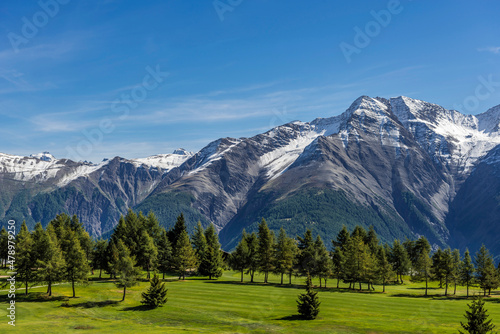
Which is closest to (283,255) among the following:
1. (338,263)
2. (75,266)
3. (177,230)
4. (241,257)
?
(241,257)

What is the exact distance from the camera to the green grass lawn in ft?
212

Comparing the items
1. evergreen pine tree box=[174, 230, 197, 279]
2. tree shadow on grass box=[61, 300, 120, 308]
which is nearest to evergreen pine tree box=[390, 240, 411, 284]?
evergreen pine tree box=[174, 230, 197, 279]

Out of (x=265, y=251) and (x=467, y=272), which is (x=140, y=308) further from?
(x=467, y=272)

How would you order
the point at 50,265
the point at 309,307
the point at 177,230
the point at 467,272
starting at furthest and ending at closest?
1. the point at 177,230
2. the point at 467,272
3. the point at 50,265
4. the point at 309,307

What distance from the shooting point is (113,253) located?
114 metres

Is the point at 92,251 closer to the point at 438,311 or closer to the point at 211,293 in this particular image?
the point at 211,293

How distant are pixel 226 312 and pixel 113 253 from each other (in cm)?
5040

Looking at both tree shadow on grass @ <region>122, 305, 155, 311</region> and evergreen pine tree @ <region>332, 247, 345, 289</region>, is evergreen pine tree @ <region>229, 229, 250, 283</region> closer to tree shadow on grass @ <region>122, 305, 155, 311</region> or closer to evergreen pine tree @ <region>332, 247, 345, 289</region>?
evergreen pine tree @ <region>332, 247, 345, 289</region>

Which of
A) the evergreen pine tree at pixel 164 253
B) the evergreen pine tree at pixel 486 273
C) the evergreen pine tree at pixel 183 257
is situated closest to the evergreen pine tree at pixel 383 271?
the evergreen pine tree at pixel 486 273

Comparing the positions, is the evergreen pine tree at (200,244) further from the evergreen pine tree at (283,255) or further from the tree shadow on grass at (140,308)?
the tree shadow on grass at (140,308)

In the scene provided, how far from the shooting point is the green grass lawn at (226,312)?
6462 cm

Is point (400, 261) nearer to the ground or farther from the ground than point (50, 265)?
nearer to the ground

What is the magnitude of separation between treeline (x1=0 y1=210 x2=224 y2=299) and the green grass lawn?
4.92 meters

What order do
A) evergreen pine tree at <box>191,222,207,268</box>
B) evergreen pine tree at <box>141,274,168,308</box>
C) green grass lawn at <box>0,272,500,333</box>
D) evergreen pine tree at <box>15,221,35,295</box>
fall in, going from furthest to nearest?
evergreen pine tree at <box>191,222,207,268</box> → evergreen pine tree at <box>15,221,35,295</box> → evergreen pine tree at <box>141,274,168,308</box> → green grass lawn at <box>0,272,500,333</box>
